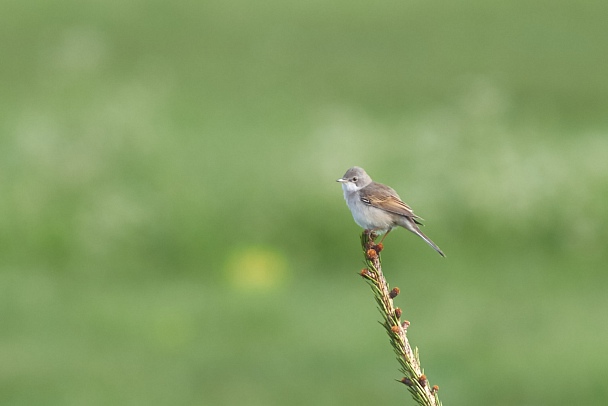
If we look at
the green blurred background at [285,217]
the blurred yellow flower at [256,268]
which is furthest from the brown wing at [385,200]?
the blurred yellow flower at [256,268]

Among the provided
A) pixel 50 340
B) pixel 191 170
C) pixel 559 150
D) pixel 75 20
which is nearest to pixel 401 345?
pixel 50 340

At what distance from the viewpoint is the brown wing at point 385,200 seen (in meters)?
7.83

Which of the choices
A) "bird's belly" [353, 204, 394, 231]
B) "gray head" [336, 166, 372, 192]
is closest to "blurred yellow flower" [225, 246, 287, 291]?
"gray head" [336, 166, 372, 192]

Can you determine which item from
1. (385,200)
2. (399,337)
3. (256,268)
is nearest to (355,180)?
(385,200)

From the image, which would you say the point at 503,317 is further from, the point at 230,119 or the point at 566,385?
the point at 230,119

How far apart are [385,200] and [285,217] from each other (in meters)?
10.8

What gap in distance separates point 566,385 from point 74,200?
27.6ft

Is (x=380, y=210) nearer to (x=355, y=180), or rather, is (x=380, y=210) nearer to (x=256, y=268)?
(x=355, y=180)

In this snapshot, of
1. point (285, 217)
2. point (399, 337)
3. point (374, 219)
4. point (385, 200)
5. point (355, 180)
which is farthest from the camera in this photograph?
point (285, 217)

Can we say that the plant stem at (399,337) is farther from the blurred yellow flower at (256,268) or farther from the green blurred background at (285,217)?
the blurred yellow flower at (256,268)

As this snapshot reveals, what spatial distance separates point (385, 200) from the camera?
7.96 meters

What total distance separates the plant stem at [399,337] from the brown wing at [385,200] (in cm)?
185

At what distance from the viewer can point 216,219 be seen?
18.7 meters

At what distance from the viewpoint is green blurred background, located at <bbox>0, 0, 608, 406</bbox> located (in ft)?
50.8
